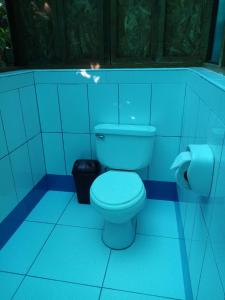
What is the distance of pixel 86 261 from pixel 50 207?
25.5 inches

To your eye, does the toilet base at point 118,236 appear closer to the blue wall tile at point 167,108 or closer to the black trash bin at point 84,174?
the black trash bin at point 84,174

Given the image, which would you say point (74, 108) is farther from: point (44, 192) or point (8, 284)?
point (8, 284)

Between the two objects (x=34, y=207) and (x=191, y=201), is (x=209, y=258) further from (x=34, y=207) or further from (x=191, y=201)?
(x=34, y=207)

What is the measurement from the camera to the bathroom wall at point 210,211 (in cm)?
69

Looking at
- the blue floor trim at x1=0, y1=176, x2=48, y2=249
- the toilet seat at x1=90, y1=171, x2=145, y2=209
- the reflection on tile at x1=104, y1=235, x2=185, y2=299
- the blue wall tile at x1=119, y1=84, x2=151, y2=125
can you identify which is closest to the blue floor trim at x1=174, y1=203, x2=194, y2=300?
the reflection on tile at x1=104, y1=235, x2=185, y2=299

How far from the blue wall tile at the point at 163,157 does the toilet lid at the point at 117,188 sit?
1.13 ft

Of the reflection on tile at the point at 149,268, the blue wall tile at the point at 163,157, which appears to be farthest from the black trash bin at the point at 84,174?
the reflection on tile at the point at 149,268

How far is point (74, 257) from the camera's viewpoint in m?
1.42

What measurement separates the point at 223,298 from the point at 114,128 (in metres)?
1.19

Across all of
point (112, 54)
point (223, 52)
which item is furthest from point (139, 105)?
point (223, 52)

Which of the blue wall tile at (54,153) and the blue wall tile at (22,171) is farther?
the blue wall tile at (54,153)

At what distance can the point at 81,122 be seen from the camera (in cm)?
181

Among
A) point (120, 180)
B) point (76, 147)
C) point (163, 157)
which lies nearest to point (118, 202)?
point (120, 180)

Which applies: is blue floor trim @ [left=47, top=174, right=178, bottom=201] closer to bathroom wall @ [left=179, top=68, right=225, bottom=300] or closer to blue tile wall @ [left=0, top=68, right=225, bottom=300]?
blue tile wall @ [left=0, top=68, right=225, bottom=300]
